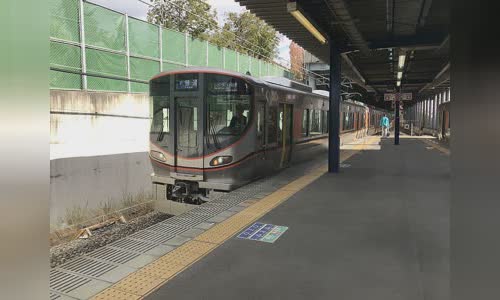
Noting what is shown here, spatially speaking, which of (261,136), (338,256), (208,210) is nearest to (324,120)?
(261,136)

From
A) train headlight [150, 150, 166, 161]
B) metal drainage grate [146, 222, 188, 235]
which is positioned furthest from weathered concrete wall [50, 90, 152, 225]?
metal drainage grate [146, 222, 188, 235]

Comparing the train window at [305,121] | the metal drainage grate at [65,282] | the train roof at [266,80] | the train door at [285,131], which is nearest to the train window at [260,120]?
the train roof at [266,80]

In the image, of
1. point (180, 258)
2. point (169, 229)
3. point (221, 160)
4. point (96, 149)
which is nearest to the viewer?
point (180, 258)

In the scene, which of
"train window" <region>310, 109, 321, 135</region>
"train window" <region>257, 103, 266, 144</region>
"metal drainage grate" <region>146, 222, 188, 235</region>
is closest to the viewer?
"metal drainage grate" <region>146, 222, 188, 235</region>

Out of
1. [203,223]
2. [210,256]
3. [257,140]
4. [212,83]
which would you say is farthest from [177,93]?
[210,256]

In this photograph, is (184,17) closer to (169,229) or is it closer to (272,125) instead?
(272,125)

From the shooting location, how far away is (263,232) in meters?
5.03

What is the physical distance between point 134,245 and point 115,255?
1.13ft

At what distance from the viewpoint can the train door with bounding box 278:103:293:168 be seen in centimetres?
1068

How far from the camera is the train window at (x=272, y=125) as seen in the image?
9742mm

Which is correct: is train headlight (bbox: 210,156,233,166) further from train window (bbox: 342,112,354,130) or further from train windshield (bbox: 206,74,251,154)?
train window (bbox: 342,112,354,130)

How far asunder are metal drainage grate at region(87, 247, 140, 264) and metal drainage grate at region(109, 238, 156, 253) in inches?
4.3
